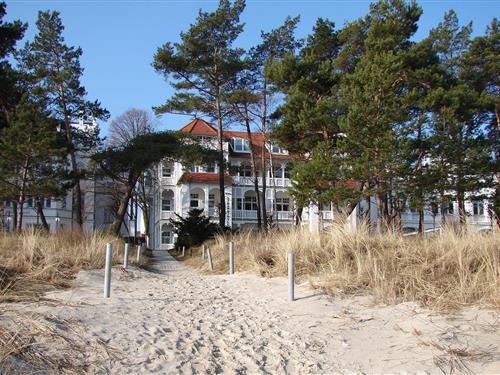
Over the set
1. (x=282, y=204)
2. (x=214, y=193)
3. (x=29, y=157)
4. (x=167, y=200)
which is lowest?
(x=282, y=204)

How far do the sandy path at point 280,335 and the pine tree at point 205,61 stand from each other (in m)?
22.1

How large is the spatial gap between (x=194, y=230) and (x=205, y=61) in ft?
33.9

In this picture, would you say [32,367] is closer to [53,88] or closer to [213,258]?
[213,258]

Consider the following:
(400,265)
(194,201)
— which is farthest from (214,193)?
(400,265)

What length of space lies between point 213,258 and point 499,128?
21141mm

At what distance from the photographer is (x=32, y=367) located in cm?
408

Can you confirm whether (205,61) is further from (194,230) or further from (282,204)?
(282,204)

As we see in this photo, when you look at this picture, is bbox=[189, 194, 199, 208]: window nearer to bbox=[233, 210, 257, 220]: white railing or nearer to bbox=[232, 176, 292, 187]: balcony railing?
bbox=[233, 210, 257, 220]: white railing

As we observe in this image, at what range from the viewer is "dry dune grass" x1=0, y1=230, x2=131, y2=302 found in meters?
7.87

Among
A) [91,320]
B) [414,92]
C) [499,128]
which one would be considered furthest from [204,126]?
[91,320]

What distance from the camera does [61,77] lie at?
3139 cm

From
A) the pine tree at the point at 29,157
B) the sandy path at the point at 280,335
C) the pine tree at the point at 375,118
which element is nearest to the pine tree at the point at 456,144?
the pine tree at the point at 375,118

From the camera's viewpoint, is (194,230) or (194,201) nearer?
(194,230)

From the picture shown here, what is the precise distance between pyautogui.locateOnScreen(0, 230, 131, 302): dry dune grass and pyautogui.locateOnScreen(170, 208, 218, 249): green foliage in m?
13.5
